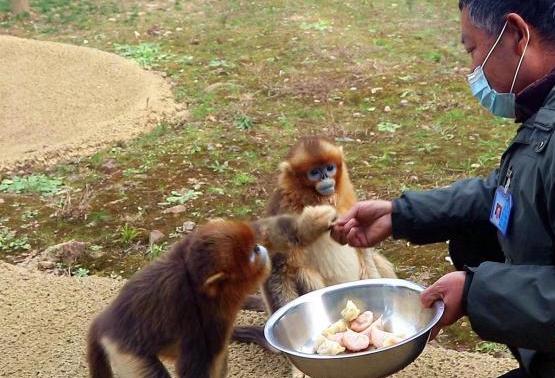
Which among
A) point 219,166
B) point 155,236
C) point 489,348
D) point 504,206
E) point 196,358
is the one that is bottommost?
point 219,166

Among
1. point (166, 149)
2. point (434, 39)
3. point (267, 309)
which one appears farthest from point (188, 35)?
point (267, 309)

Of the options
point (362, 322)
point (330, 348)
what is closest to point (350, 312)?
point (362, 322)

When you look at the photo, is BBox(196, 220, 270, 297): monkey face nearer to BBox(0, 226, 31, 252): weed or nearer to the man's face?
the man's face

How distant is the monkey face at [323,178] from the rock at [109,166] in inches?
123

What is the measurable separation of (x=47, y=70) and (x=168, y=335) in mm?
7493

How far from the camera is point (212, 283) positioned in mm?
3537

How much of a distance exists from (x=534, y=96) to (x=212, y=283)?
1.50 meters

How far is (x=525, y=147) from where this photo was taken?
2.84 meters

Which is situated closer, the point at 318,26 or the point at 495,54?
the point at 495,54

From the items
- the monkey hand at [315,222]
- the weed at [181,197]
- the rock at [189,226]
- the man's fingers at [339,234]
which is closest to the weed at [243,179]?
the weed at [181,197]

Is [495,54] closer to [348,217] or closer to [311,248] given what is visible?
[348,217]

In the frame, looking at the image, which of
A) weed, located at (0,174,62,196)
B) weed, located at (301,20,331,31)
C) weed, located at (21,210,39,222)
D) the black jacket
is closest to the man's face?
the black jacket

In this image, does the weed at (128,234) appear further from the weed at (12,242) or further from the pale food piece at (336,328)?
the pale food piece at (336,328)

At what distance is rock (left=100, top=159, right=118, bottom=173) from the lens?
24.5ft
